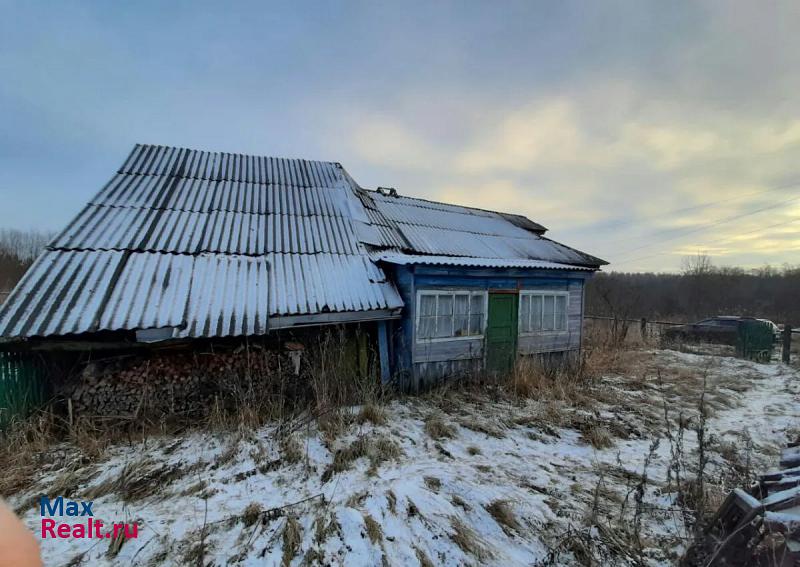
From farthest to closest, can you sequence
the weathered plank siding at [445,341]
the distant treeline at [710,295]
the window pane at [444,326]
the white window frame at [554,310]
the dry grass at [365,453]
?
the distant treeline at [710,295] → the white window frame at [554,310] → the window pane at [444,326] → the weathered plank siding at [445,341] → the dry grass at [365,453]

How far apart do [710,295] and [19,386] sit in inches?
1667

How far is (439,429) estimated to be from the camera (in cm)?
466

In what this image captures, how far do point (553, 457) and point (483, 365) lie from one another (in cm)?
276

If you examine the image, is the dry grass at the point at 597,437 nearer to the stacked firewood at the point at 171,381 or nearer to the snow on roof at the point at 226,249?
the snow on roof at the point at 226,249

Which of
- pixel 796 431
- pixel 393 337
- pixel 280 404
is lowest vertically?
pixel 796 431

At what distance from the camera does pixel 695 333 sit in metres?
12.4

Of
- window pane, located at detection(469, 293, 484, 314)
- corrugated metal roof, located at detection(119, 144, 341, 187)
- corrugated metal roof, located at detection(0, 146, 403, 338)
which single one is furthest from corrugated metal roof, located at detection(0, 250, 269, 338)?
window pane, located at detection(469, 293, 484, 314)

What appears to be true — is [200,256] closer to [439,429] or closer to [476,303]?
[439,429]

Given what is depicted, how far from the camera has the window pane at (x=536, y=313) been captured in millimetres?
7652

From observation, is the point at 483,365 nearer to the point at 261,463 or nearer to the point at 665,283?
the point at 261,463

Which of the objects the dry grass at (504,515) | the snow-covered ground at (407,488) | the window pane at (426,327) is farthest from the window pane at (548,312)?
the dry grass at (504,515)

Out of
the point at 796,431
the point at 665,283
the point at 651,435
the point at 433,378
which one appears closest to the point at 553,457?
the point at 651,435

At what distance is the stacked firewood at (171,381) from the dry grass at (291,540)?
2.39m

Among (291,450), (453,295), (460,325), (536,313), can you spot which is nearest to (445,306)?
(453,295)
